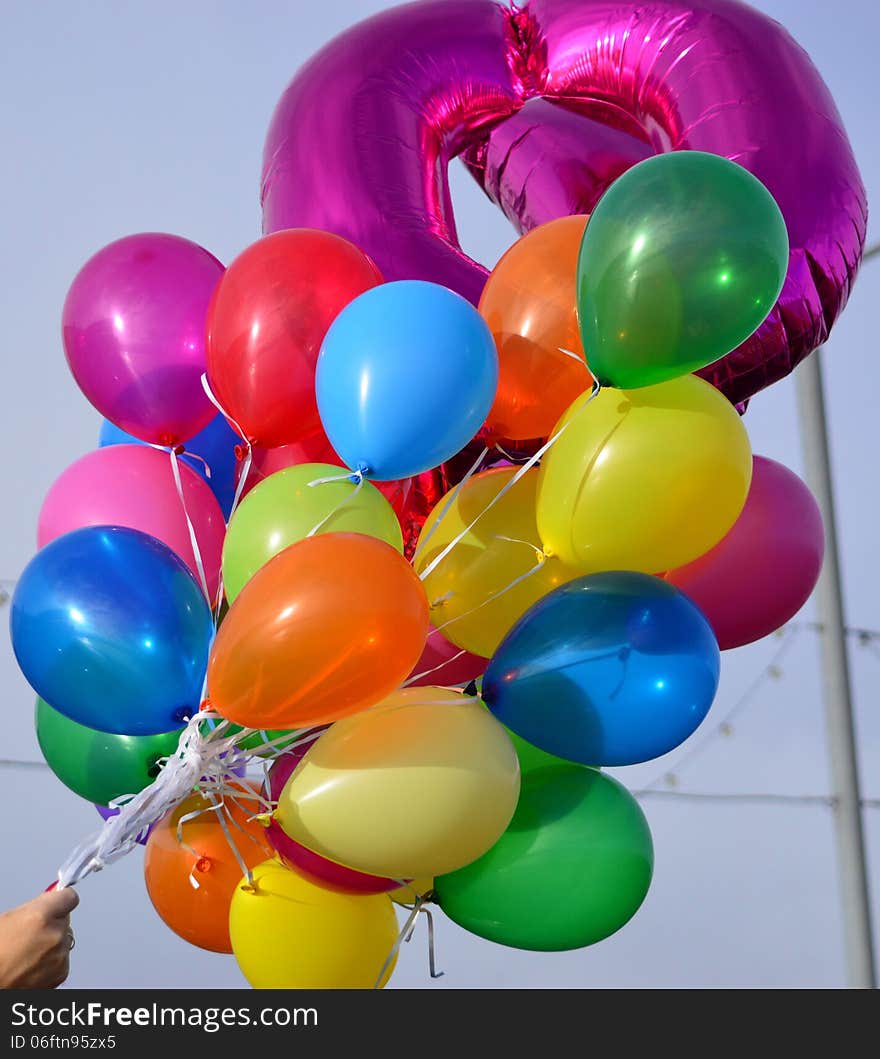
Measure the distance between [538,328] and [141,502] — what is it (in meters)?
0.50

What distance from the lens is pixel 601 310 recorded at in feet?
3.98

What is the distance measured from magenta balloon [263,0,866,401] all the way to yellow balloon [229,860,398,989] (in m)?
0.75

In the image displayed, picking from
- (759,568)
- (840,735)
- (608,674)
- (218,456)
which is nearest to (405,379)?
(608,674)

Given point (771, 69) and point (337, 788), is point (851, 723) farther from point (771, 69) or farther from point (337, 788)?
point (337, 788)

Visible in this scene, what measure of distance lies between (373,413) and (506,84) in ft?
2.42

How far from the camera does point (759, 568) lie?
153cm

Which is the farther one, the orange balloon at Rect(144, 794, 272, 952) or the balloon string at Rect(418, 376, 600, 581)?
the orange balloon at Rect(144, 794, 272, 952)

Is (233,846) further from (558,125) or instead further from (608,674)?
(558,125)

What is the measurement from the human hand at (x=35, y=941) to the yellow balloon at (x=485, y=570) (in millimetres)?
504

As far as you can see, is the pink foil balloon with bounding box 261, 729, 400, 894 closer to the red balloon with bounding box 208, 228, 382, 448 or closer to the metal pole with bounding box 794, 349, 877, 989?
the red balloon with bounding box 208, 228, 382, 448

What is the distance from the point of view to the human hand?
3.59 feet

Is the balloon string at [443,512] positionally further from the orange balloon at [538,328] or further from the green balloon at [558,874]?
the green balloon at [558,874]

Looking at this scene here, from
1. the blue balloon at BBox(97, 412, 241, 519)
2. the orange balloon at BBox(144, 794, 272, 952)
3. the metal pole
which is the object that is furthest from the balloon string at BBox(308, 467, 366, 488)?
the metal pole

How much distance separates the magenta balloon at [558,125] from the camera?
1499 millimetres
